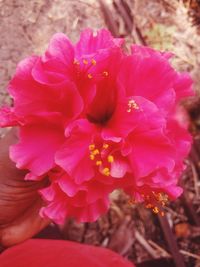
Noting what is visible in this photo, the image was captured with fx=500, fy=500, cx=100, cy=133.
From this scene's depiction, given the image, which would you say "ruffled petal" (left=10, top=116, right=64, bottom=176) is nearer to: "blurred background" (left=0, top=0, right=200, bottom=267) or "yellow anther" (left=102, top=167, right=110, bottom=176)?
"yellow anther" (left=102, top=167, right=110, bottom=176)

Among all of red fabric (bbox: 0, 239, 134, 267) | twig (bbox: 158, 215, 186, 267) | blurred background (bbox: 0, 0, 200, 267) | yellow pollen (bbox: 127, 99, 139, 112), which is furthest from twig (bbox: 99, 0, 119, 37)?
yellow pollen (bbox: 127, 99, 139, 112)

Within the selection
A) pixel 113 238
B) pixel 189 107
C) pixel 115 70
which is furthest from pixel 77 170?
pixel 189 107

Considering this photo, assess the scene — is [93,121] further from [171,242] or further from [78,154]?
[171,242]

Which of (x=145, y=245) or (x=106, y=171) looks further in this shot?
(x=145, y=245)

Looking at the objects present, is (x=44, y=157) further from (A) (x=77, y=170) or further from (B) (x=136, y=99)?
(B) (x=136, y=99)

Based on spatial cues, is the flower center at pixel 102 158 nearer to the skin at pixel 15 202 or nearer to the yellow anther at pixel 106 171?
A: the yellow anther at pixel 106 171

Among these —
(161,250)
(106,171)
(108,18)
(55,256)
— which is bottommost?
(161,250)

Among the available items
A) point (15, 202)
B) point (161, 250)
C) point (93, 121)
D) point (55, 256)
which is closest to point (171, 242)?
point (161, 250)
